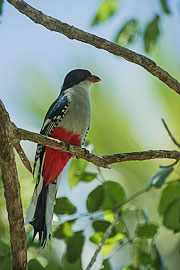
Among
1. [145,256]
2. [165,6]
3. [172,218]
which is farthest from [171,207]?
[165,6]

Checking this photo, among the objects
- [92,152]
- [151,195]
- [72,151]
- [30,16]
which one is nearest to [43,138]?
[72,151]

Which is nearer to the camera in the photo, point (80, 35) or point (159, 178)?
point (80, 35)

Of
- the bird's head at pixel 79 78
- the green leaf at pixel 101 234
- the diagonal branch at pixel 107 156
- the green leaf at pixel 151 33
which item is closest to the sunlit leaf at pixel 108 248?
the green leaf at pixel 101 234

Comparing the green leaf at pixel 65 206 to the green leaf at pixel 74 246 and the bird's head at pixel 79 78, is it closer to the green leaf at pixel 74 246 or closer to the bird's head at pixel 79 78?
the green leaf at pixel 74 246

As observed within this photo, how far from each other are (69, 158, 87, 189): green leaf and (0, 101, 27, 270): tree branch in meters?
0.62

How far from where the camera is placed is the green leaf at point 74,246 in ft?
9.12

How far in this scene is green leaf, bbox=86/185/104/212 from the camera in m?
2.95

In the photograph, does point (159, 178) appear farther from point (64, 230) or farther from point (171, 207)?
point (64, 230)

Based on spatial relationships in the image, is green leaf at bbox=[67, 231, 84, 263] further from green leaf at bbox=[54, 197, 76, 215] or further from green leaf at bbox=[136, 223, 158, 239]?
green leaf at bbox=[136, 223, 158, 239]

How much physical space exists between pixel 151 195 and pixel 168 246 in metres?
0.57

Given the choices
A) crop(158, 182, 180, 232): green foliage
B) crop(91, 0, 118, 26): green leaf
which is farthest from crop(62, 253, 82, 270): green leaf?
crop(91, 0, 118, 26): green leaf

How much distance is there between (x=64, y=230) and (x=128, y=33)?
1417 millimetres

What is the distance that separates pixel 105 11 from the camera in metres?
3.21

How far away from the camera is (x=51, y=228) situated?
3133 mm
